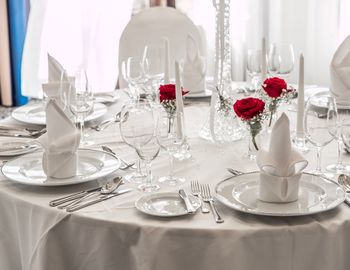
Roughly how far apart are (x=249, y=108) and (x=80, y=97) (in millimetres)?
608

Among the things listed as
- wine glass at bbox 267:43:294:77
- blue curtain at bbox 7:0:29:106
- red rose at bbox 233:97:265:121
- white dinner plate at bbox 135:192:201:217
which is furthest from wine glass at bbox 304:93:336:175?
blue curtain at bbox 7:0:29:106

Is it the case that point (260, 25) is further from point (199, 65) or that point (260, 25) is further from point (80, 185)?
point (80, 185)

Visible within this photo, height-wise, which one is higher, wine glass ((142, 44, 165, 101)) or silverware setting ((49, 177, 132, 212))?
wine glass ((142, 44, 165, 101))

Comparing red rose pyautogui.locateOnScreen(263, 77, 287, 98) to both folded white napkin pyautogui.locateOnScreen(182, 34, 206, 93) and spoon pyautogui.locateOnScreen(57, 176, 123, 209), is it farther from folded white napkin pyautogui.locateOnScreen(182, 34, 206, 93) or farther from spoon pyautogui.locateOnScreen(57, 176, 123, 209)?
folded white napkin pyautogui.locateOnScreen(182, 34, 206, 93)

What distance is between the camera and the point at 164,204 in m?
1.36

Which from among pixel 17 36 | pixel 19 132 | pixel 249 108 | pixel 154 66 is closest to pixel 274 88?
pixel 249 108

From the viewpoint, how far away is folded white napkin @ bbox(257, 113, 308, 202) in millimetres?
1322

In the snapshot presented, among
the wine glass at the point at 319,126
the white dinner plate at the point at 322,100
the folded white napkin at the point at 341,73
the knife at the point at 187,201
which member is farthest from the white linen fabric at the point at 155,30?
the knife at the point at 187,201

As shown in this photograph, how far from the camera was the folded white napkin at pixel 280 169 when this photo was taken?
4.34 feet

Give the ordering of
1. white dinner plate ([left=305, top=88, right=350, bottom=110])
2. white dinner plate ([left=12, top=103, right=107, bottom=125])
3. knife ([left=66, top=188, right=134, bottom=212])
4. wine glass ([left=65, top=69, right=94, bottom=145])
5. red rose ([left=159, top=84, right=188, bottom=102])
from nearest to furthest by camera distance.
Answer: knife ([left=66, top=188, right=134, bottom=212])
white dinner plate ([left=305, top=88, right=350, bottom=110])
red rose ([left=159, top=84, right=188, bottom=102])
wine glass ([left=65, top=69, right=94, bottom=145])
white dinner plate ([left=12, top=103, right=107, bottom=125])

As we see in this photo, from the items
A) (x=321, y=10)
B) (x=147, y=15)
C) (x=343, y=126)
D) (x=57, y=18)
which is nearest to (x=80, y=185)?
(x=343, y=126)

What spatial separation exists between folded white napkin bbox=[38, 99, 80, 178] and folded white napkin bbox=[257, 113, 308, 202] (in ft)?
1.54

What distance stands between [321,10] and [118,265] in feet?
8.78

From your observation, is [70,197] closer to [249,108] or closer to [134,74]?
[249,108]
